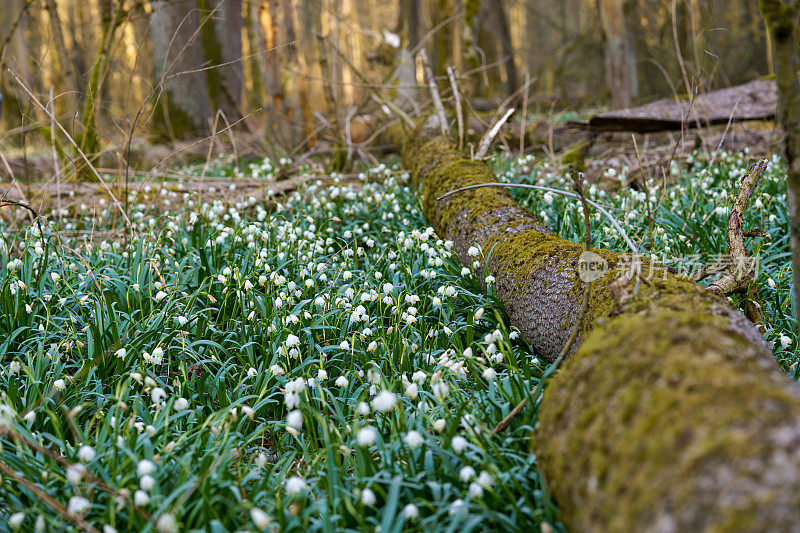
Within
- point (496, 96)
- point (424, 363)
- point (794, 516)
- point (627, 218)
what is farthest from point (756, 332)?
point (496, 96)

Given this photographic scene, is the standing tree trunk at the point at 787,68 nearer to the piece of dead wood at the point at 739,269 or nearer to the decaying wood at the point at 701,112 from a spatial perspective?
the piece of dead wood at the point at 739,269

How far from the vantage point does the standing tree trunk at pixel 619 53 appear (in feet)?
33.4

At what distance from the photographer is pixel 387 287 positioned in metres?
3.07

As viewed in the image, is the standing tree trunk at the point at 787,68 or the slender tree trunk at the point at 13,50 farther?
the slender tree trunk at the point at 13,50

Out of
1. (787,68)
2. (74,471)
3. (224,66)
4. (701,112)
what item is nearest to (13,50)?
(224,66)

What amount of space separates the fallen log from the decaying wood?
5079mm

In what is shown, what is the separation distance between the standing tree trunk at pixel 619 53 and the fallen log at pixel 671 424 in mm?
9224

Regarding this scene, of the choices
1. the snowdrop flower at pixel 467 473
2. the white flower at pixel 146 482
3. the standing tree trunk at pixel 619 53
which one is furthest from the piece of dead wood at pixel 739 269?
the standing tree trunk at pixel 619 53

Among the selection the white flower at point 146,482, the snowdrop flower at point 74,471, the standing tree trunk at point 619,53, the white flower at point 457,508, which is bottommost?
the white flower at point 457,508

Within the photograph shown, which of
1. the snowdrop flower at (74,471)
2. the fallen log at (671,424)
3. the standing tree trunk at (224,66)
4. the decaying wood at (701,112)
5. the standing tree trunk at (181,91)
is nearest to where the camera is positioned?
the fallen log at (671,424)

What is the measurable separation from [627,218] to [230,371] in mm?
2960

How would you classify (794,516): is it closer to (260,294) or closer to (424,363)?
(424,363)

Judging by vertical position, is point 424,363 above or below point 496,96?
below

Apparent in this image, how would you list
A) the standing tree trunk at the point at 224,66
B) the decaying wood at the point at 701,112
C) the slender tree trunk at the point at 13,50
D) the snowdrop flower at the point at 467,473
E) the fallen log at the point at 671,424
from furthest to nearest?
the slender tree trunk at the point at 13,50 → the standing tree trunk at the point at 224,66 → the decaying wood at the point at 701,112 → the snowdrop flower at the point at 467,473 → the fallen log at the point at 671,424
